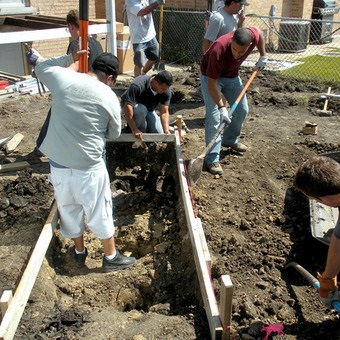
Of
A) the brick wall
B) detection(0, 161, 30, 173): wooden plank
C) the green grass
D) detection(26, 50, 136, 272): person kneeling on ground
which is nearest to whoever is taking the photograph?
detection(26, 50, 136, 272): person kneeling on ground

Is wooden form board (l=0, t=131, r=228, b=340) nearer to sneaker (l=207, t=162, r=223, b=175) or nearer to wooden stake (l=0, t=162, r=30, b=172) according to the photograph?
sneaker (l=207, t=162, r=223, b=175)

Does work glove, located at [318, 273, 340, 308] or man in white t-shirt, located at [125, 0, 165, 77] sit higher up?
man in white t-shirt, located at [125, 0, 165, 77]

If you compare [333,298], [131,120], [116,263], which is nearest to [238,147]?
[131,120]

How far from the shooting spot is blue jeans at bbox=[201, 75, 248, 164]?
5.38 m

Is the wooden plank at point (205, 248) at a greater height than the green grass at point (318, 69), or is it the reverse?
the wooden plank at point (205, 248)

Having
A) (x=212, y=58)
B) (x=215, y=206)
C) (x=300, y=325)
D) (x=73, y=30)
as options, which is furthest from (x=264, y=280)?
(x=73, y=30)

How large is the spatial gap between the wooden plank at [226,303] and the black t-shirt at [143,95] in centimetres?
287

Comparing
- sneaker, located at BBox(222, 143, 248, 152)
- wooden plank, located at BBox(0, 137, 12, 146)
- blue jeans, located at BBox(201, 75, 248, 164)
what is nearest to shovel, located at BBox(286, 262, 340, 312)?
blue jeans, located at BBox(201, 75, 248, 164)

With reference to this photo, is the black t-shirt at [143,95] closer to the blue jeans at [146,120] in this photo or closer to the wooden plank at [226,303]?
the blue jeans at [146,120]

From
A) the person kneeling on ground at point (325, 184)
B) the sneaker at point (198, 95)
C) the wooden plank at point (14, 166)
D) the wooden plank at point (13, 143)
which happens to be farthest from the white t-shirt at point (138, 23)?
the person kneeling on ground at point (325, 184)

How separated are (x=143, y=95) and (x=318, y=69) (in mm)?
7640

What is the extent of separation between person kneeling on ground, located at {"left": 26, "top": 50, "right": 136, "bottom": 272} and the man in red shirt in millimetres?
1748

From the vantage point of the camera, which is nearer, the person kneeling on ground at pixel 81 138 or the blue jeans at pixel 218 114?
the person kneeling on ground at pixel 81 138

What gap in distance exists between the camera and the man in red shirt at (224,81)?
16.5ft
